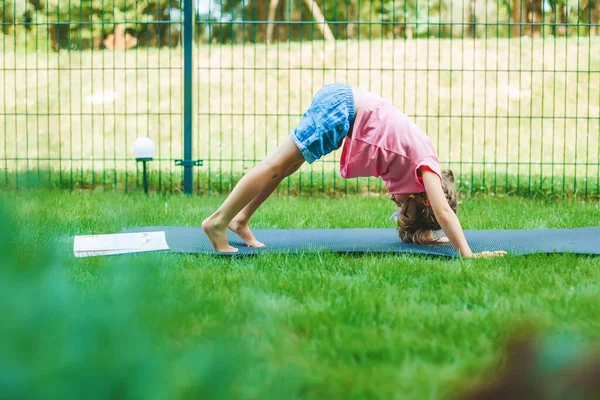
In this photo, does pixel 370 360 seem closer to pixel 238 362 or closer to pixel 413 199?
pixel 238 362

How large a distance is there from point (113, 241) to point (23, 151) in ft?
6.52

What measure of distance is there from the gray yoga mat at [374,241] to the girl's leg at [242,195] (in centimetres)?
8

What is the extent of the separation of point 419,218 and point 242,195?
2.95 ft

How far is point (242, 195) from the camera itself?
3.02 m

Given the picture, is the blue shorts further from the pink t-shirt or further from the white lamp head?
the white lamp head

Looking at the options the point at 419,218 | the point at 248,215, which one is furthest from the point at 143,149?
the point at 419,218

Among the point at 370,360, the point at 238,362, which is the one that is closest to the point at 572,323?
the point at 370,360

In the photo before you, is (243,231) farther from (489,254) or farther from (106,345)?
(106,345)

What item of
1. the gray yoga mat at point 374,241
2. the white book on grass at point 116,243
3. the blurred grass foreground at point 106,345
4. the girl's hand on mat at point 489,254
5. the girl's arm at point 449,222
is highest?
the blurred grass foreground at point 106,345

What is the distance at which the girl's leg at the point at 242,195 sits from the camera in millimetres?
3023

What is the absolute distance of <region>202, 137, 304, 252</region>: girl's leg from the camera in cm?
302

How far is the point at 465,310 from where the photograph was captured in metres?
2.00

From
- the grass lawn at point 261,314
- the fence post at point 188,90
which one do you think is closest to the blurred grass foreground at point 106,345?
the grass lawn at point 261,314

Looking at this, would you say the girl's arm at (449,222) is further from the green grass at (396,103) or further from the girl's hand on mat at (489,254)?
the green grass at (396,103)
